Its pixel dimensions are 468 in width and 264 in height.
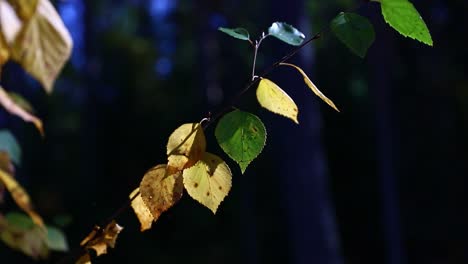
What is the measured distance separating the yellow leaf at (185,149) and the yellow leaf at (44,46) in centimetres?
16

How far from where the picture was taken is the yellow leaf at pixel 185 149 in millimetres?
514

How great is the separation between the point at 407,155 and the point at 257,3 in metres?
6.09

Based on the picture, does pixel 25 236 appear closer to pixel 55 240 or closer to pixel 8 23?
pixel 55 240

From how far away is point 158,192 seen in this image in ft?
1.73

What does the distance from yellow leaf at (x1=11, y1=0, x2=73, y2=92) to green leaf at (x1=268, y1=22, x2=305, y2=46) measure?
0.24 metres

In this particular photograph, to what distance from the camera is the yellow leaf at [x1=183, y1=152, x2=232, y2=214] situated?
1.75 feet

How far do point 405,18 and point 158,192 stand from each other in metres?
0.22

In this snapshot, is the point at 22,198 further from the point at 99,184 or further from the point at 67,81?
the point at 67,81

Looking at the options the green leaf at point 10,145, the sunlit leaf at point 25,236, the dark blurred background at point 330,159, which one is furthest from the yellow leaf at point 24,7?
the dark blurred background at point 330,159

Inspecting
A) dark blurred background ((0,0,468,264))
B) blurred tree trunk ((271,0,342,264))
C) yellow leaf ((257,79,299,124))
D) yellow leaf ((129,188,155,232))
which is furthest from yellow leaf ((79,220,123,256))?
dark blurred background ((0,0,468,264))

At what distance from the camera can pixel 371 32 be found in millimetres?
538

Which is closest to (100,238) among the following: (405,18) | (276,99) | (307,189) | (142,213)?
(142,213)

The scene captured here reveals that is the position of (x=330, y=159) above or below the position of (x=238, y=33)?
below

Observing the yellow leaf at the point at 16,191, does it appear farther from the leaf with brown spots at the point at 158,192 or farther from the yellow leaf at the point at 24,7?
the yellow leaf at the point at 24,7
